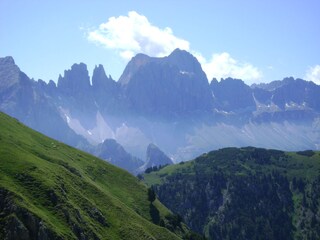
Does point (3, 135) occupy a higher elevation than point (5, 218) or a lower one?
higher

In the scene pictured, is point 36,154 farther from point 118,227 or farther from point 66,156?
point 118,227

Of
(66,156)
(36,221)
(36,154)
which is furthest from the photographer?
(66,156)

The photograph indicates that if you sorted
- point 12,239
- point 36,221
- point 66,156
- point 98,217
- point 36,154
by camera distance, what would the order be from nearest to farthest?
point 12,239, point 36,221, point 98,217, point 36,154, point 66,156

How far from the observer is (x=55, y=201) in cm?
12775

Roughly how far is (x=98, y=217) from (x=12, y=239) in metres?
41.6

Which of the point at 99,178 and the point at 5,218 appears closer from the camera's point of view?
the point at 5,218

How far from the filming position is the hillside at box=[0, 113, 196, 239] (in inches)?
4395

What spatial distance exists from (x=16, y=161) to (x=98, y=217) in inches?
1243

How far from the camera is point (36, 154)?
163375 millimetres

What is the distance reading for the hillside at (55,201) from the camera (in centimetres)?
11162

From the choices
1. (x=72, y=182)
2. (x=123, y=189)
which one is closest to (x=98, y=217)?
(x=72, y=182)

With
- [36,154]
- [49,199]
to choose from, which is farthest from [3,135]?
[49,199]

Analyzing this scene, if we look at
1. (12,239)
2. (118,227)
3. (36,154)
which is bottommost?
(12,239)

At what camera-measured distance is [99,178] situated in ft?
635
